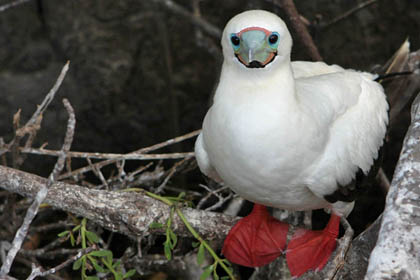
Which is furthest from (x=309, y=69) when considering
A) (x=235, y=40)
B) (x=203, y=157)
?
(x=235, y=40)

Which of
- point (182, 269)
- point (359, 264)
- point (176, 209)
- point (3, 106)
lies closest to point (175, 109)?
point (3, 106)

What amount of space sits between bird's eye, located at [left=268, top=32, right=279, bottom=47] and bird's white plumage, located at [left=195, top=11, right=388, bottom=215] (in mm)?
21

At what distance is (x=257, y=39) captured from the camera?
2.26m

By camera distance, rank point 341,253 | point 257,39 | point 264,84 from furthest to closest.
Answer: point 341,253, point 264,84, point 257,39

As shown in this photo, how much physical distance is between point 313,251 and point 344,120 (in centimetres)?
65

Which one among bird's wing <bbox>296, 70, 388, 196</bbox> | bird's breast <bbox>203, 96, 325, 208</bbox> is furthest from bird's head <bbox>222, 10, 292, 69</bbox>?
bird's wing <bbox>296, 70, 388, 196</bbox>

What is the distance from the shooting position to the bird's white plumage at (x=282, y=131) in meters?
2.35

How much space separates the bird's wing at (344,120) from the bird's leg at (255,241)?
540mm

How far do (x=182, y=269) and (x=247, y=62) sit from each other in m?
1.56

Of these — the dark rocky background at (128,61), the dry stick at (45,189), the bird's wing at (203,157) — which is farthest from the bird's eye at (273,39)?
the dark rocky background at (128,61)

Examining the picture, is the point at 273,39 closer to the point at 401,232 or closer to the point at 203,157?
the point at 203,157

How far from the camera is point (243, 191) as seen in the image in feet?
8.52

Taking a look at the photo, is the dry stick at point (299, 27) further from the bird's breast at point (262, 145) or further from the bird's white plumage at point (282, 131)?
the bird's breast at point (262, 145)

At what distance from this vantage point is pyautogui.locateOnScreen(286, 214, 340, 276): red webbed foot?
288 centimetres
